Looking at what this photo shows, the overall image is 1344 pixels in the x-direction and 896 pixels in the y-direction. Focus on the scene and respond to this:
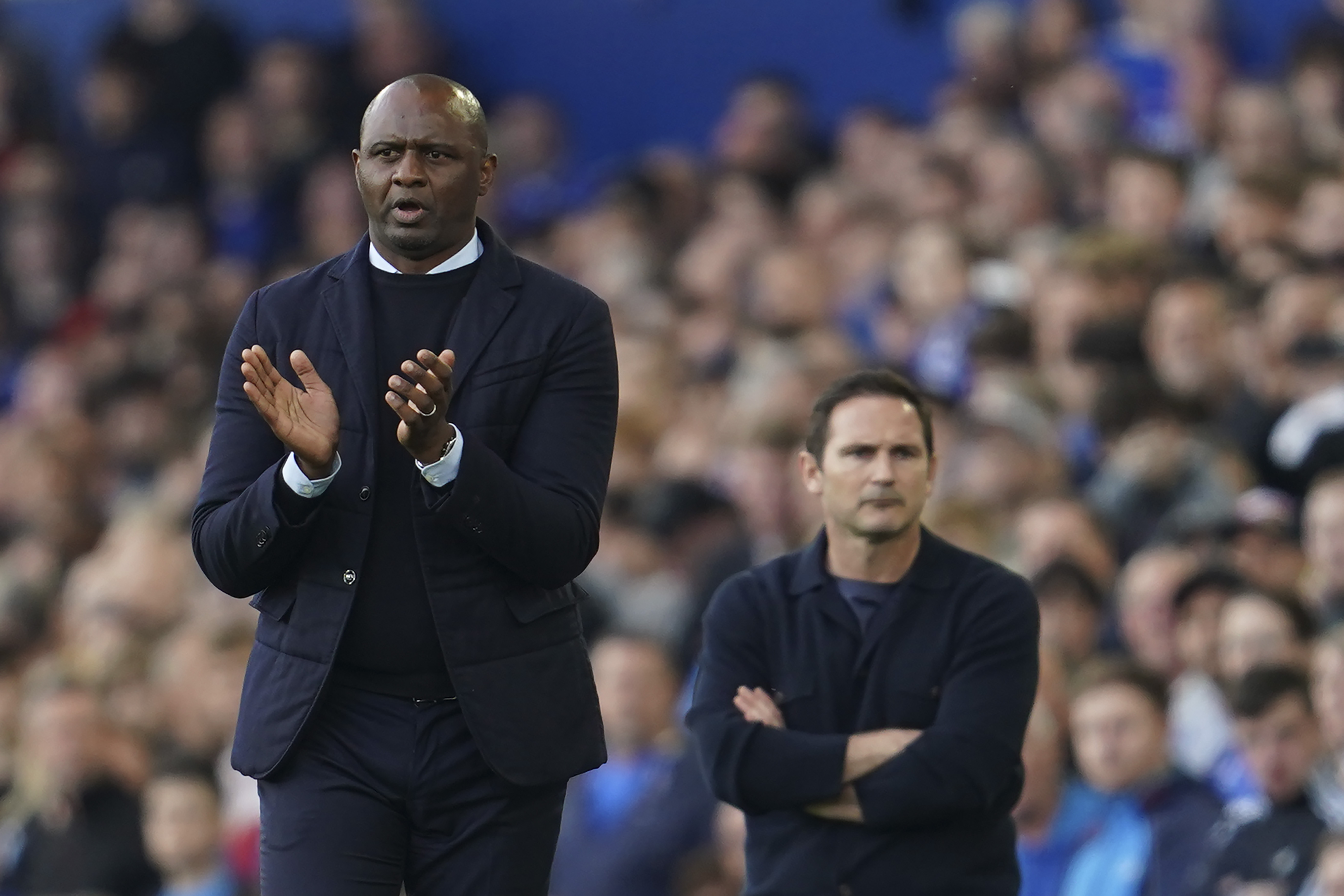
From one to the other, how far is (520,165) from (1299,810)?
27.8 feet

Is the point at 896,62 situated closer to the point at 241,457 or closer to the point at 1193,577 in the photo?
the point at 1193,577

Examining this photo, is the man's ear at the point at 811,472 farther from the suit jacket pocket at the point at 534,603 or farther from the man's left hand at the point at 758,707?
the suit jacket pocket at the point at 534,603

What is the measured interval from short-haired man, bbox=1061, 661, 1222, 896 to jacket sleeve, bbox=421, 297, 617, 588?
2732 mm

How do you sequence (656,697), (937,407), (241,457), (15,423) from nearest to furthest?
1. (241,457)
2. (656,697)
3. (937,407)
4. (15,423)

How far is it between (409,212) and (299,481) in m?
0.45

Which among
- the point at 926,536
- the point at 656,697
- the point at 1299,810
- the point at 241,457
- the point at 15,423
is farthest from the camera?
the point at 15,423

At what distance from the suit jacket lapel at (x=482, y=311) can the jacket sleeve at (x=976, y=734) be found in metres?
1.48

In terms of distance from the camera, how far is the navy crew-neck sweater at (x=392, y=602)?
3730 mm

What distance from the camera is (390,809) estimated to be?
12.3ft

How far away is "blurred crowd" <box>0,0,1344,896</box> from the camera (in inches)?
257

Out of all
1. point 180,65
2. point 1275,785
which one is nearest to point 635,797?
point 1275,785

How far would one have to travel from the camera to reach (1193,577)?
6.62m

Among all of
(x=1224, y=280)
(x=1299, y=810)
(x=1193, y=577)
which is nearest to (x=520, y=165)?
(x=1224, y=280)

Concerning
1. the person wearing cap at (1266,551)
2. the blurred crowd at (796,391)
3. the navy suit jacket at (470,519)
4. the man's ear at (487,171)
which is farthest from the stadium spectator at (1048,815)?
the man's ear at (487,171)
